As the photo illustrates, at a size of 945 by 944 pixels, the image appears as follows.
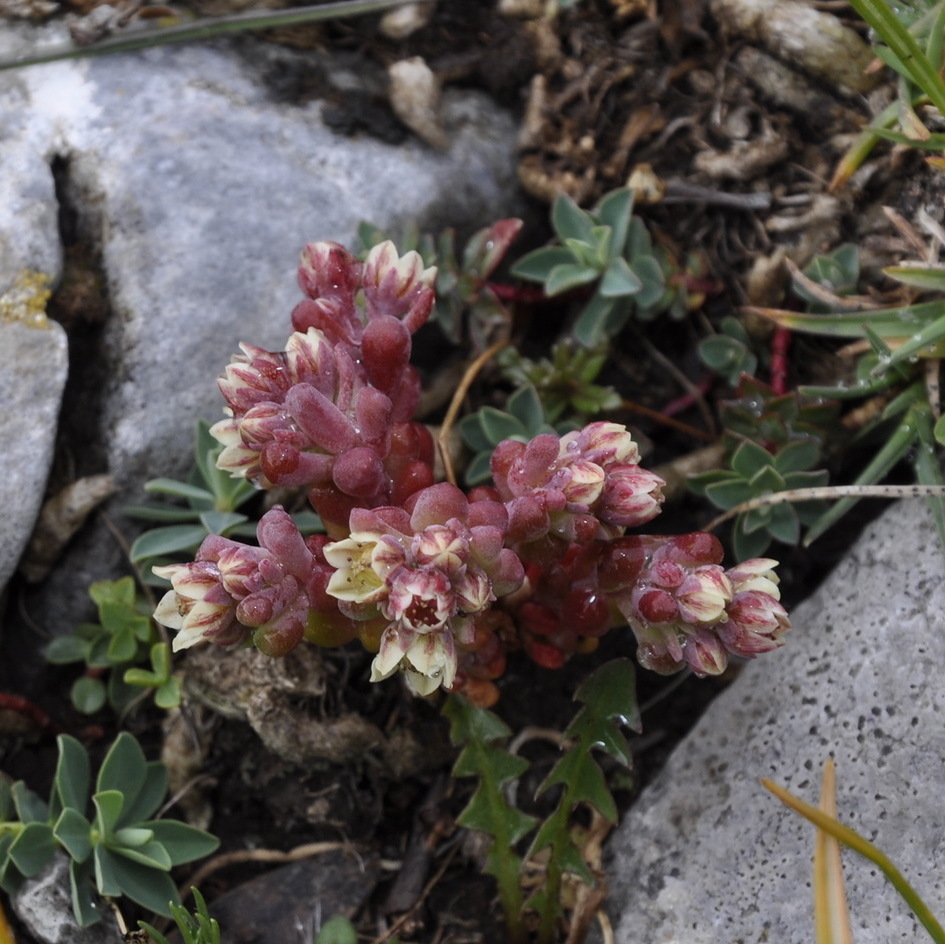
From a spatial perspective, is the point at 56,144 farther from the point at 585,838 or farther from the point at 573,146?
the point at 585,838

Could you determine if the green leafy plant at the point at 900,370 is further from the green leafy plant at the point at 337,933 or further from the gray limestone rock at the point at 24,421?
the gray limestone rock at the point at 24,421

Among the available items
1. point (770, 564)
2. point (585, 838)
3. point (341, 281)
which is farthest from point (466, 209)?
point (585, 838)

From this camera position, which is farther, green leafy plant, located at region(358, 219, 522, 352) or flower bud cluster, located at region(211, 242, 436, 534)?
green leafy plant, located at region(358, 219, 522, 352)

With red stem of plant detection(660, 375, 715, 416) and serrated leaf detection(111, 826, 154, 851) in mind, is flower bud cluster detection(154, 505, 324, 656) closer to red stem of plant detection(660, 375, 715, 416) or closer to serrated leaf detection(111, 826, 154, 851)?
serrated leaf detection(111, 826, 154, 851)

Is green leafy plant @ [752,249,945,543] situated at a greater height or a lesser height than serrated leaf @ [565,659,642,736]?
greater

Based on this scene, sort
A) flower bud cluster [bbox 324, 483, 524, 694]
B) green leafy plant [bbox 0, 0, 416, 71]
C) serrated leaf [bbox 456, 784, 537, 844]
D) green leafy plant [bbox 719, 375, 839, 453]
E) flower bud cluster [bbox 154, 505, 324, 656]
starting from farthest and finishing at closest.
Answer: green leafy plant [bbox 0, 0, 416, 71]
green leafy plant [bbox 719, 375, 839, 453]
serrated leaf [bbox 456, 784, 537, 844]
flower bud cluster [bbox 154, 505, 324, 656]
flower bud cluster [bbox 324, 483, 524, 694]

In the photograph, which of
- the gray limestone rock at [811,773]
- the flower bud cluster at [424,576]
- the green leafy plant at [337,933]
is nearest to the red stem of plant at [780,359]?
the gray limestone rock at [811,773]

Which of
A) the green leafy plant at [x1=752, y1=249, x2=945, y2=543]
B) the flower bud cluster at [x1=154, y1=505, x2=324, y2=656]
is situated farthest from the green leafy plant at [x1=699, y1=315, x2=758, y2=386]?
the flower bud cluster at [x1=154, y1=505, x2=324, y2=656]
